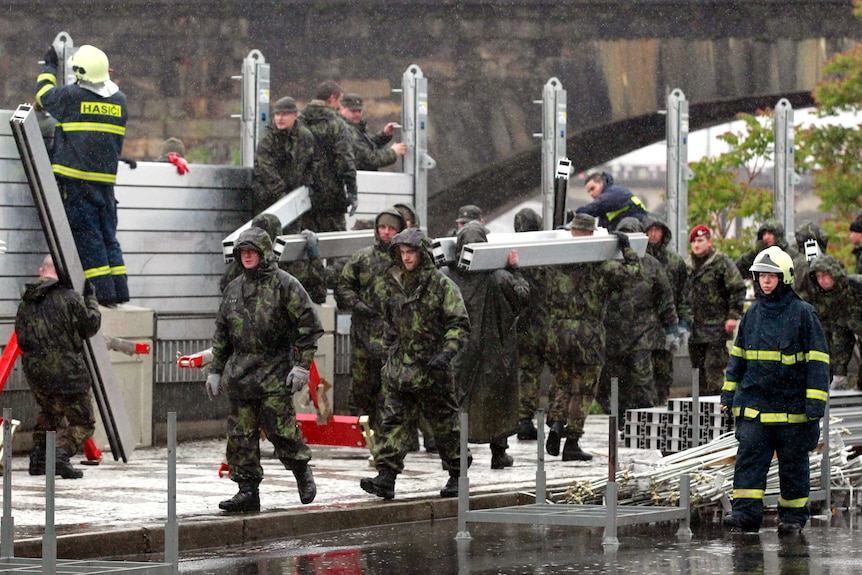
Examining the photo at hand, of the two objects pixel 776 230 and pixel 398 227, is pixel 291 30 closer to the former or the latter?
pixel 776 230

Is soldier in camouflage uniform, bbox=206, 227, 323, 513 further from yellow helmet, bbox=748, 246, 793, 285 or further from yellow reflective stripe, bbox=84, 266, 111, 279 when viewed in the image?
yellow reflective stripe, bbox=84, 266, 111, 279

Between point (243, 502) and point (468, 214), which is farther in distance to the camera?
point (468, 214)

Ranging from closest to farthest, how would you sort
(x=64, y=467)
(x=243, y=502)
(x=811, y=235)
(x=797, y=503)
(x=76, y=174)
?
1. (x=243, y=502)
2. (x=797, y=503)
3. (x=64, y=467)
4. (x=76, y=174)
5. (x=811, y=235)

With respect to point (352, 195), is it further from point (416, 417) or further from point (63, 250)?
point (416, 417)

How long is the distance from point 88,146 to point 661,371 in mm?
5416

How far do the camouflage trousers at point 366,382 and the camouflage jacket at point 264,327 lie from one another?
9.07 feet

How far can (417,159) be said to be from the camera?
66.6 feet

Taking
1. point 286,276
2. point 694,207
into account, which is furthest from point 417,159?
point 694,207

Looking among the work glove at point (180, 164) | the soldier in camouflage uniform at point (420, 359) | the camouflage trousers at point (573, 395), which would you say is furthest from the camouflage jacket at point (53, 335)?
the camouflage trousers at point (573, 395)

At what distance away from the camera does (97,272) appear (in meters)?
16.9

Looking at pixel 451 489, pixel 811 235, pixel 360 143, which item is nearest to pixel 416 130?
pixel 360 143

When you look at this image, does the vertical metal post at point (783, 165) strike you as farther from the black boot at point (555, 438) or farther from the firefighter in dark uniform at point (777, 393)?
the firefighter in dark uniform at point (777, 393)

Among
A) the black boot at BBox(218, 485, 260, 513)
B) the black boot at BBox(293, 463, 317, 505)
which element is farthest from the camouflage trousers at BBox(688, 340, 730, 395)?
the black boot at BBox(218, 485, 260, 513)

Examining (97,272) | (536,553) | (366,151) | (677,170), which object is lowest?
(536,553)
